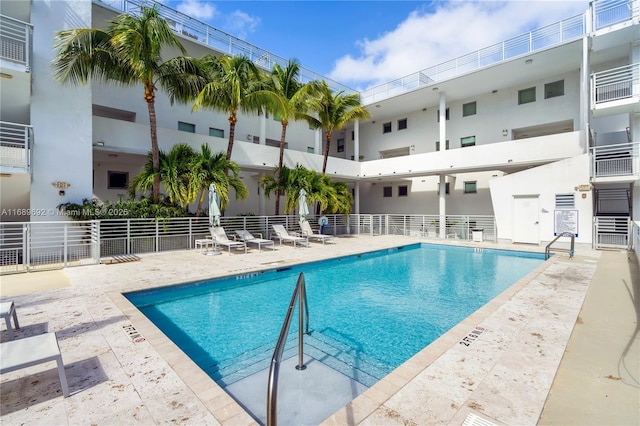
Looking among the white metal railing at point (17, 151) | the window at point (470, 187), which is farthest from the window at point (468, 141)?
the white metal railing at point (17, 151)

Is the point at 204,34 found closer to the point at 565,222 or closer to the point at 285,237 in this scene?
the point at 285,237

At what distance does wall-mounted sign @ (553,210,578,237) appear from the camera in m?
13.1

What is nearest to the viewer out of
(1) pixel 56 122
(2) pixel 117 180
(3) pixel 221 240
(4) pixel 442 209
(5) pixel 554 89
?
(1) pixel 56 122

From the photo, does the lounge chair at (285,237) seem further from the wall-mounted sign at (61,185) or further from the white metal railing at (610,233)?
the white metal railing at (610,233)

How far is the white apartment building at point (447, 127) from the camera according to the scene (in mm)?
10742

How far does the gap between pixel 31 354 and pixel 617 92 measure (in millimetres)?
19815

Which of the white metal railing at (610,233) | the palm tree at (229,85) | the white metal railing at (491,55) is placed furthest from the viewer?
the white metal railing at (491,55)

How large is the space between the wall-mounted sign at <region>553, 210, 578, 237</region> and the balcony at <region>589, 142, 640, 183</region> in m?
1.60

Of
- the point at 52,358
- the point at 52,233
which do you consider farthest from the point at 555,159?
the point at 52,233

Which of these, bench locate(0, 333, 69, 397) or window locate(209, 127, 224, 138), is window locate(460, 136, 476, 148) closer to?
window locate(209, 127, 224, 138)

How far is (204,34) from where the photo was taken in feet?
55.3

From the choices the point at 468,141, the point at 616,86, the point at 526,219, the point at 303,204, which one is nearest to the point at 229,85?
the point at 303,204

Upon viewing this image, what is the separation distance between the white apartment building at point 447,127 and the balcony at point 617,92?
6cm

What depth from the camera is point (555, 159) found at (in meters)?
14.0
